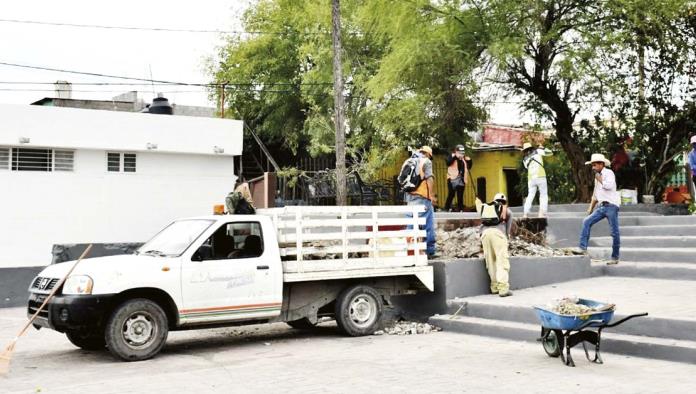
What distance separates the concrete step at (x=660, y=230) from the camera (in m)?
13.8

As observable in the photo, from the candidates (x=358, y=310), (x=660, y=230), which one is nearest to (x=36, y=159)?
(x=358, y=310)

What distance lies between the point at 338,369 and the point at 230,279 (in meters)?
2.11

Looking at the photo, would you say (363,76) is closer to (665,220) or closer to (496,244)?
(665,220)

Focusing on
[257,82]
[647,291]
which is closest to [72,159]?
[647,291]

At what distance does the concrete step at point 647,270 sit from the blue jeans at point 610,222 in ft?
0.95

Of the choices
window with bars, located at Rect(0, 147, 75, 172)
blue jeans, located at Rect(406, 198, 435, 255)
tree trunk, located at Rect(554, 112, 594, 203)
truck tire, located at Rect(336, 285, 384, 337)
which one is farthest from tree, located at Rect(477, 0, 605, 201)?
window with bars, located at Rect(0, 147, 75, 172)

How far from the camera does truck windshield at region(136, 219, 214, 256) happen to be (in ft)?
30.7

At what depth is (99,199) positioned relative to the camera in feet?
63.6

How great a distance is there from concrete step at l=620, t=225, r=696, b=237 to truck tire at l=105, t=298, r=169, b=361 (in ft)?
32.1

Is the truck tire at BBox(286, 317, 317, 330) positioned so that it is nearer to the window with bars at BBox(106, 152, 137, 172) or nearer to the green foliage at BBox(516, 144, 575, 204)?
the window with bars at BBox(106, 152, 137, 172)

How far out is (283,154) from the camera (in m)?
36.2

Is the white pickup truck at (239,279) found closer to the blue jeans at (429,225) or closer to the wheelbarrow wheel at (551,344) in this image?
the blue jeans at (429,225)

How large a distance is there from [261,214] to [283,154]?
26064mm

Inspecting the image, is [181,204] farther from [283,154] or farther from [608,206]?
[283,154]
